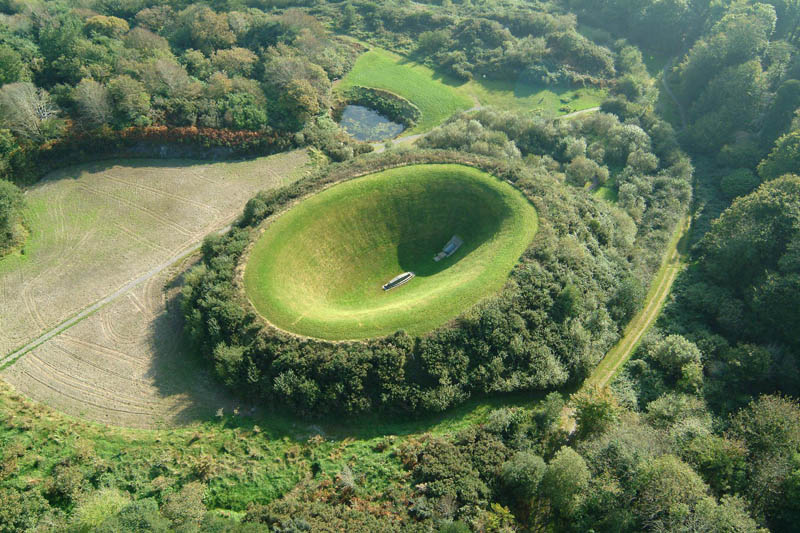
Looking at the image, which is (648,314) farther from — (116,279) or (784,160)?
(116,279)

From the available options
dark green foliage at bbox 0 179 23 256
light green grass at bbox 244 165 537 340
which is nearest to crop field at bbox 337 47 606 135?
light green grass at bbox 244 165 537 340

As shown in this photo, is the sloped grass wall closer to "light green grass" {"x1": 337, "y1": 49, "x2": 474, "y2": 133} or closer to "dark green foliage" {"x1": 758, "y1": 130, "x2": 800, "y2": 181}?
"dark green foliage" {"x1": 758, "y1": 130, "x2": 800, "y2": 181}

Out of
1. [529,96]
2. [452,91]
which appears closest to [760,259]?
[529,96]

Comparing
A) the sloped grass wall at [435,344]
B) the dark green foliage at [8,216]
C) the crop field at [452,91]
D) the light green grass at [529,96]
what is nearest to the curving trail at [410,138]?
the crop field at [452,91]

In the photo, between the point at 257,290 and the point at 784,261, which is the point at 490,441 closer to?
the point at 257,290

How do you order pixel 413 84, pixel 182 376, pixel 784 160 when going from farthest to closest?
1. pixel 413 84
2. pixel 784 160
3. pixel 182 376

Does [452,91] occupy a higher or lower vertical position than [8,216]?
higher
